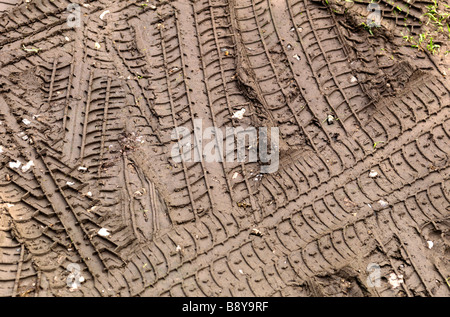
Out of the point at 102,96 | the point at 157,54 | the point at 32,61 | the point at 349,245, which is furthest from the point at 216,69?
the point at 349,245

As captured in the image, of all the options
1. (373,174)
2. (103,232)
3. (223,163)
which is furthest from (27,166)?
(373,174)

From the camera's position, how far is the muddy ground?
423 cm

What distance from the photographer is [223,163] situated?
4781 millimetres

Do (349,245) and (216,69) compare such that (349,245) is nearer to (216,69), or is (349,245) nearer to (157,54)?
(216,69)

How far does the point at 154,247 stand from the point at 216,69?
212 cm

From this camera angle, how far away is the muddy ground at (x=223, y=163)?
423 cm

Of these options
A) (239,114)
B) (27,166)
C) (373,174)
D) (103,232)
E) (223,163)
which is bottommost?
(103,232)

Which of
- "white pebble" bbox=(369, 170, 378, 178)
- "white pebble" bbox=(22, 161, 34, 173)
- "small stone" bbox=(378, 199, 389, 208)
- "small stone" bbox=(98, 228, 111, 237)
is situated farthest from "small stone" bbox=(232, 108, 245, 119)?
"white pebble" bbox=(22, 161, 34, 173)

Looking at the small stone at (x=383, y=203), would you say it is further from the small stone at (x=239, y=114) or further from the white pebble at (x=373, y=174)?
the small stone at (x=239, y=114)

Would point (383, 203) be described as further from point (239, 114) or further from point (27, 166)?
point (27, 166)

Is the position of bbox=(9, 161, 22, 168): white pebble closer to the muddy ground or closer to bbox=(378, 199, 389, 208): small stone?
the muddy ground

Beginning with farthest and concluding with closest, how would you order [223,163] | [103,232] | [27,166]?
1. [223,163]
2. [27,166]
3. [103,232]

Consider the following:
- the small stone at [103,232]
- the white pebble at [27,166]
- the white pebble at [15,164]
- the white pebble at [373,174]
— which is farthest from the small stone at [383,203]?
the white pebble at [15,164]

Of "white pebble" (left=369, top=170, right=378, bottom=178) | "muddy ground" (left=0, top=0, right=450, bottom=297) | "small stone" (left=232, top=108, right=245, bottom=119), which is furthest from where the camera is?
"small stone" (left=232, top=108, right=245, bottom=119)
